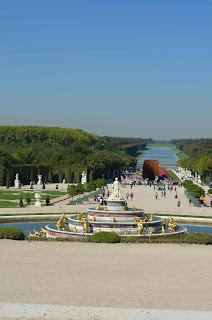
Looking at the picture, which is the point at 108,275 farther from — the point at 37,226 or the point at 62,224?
the point at 37,226

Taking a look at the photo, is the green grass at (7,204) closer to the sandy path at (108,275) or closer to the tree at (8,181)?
the sandy path at (108,275)

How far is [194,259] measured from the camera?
75.8ft

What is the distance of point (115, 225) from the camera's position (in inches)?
1244

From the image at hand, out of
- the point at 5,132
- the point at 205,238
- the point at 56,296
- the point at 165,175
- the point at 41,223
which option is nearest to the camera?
the point at 56,296

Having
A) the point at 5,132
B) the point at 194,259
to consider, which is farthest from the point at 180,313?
the point at 5,132

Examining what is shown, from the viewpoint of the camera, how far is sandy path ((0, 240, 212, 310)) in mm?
16328

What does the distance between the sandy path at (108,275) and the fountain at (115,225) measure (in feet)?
12.5

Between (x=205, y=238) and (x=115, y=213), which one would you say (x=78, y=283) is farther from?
(x=115, y=213)

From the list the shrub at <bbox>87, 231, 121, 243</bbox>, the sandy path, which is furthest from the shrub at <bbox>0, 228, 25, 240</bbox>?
the shrub at <bbox>87, 231, 121, 243</bbox>

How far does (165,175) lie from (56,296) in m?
104

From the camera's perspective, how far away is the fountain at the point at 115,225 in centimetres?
3095

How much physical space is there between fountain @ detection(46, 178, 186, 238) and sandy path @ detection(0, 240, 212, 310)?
381cm

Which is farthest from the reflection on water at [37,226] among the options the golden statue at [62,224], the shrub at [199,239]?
the shrub at [199,239]

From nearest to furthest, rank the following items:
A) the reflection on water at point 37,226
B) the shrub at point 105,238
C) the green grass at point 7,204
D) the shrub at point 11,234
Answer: the shrub at point 105,238, the shrub at point 11,234, the reflection on water at point 37,226, the green grass at point 7,204
